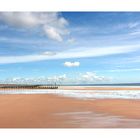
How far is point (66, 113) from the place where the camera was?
2955mm

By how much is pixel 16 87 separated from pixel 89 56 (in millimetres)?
630

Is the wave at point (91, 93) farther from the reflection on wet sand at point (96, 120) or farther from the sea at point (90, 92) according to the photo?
the reflection on wet sand at point (96, 120)

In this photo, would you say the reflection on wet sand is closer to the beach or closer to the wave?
the beach

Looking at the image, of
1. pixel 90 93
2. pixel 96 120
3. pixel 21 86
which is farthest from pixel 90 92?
pixel 21 86

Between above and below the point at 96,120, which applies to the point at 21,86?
above

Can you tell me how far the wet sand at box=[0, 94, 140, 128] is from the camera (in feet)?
9.48

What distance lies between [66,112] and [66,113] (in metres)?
0.01

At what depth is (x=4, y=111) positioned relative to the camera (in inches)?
117

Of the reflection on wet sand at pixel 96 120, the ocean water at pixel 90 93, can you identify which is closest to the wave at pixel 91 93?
the ocean water at pixel 90 93

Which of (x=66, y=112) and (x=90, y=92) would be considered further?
(x=90, y=92)

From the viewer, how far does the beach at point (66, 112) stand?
9.48ft

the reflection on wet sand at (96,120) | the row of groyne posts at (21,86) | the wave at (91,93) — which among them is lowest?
the reflection on wet sand at (96,120)

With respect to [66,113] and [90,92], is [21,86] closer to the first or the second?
[66,113]
